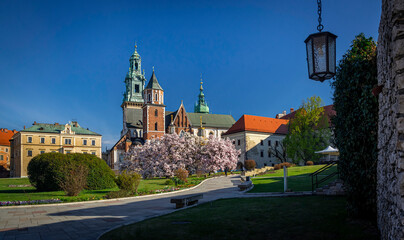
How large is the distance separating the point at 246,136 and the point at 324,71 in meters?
54.4

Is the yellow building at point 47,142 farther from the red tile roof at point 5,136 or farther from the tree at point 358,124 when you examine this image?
the tree at point 358,124

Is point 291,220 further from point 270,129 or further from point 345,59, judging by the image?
point 270,129

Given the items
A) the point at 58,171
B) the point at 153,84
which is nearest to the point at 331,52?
the point at 58,171

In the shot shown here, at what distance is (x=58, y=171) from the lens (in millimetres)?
21156

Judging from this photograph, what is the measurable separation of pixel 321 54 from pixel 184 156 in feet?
108

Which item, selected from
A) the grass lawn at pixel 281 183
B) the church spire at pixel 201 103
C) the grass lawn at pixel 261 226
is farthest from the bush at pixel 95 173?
the church spire at pixel 201 103

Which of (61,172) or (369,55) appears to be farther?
(61,172)

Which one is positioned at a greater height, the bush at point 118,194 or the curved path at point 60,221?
the curved path at point 60,221

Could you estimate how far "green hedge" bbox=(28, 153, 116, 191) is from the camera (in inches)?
840

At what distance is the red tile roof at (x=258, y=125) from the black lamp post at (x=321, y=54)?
5425 cm

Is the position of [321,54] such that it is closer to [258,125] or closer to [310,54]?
[310,54]

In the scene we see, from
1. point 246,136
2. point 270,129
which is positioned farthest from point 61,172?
point 270,129

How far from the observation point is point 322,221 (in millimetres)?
7695

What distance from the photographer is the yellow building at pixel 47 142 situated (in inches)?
2660
